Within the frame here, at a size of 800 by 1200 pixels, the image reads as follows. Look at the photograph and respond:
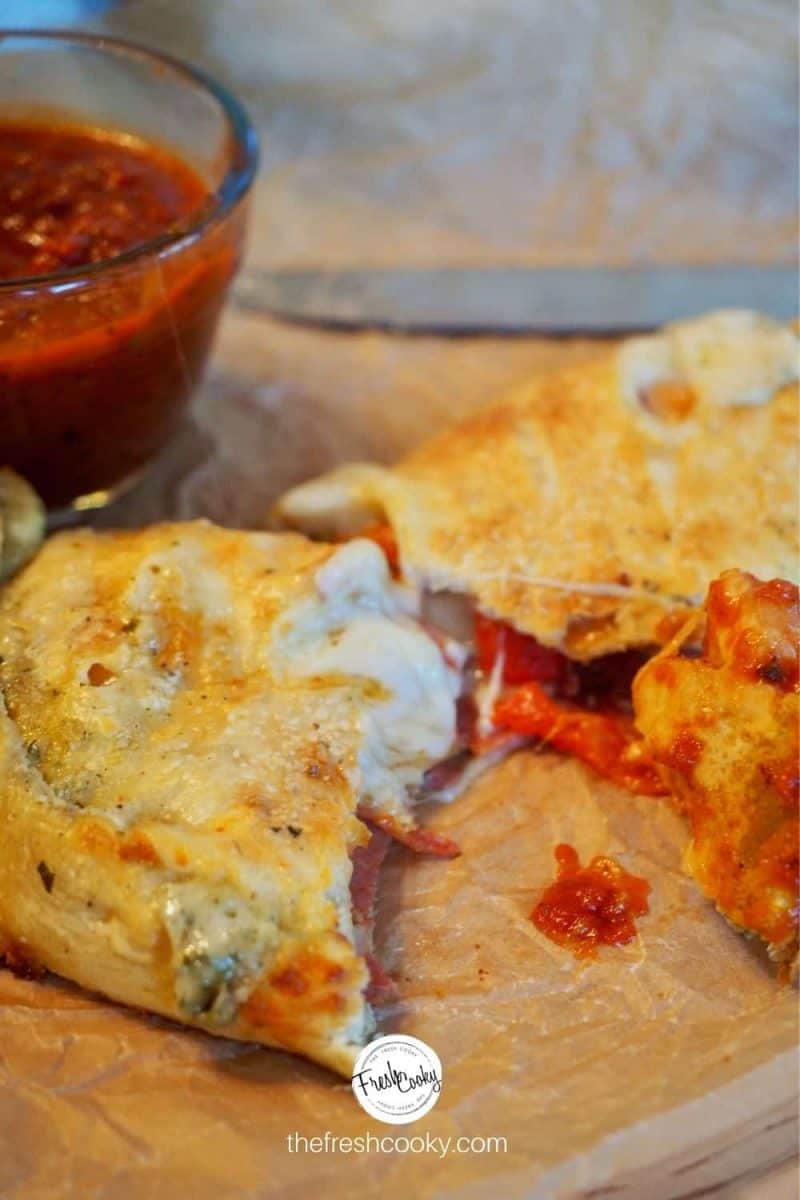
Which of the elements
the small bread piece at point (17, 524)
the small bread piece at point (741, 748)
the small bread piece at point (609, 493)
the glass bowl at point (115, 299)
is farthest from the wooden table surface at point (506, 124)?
the small bread piece at point (741, 748)

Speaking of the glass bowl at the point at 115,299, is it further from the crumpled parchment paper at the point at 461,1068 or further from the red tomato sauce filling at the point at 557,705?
the crumpled parchment paper at the point at 461,1068

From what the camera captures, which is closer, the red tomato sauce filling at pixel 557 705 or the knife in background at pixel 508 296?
the red tomato sauce filling at pixel 557 705

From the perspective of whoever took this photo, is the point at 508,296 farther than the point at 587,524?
Yes

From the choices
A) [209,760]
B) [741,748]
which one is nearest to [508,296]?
[741,748]

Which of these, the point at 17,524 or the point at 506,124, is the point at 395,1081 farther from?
the point at 506,124

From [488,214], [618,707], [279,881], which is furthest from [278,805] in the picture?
[488,214]

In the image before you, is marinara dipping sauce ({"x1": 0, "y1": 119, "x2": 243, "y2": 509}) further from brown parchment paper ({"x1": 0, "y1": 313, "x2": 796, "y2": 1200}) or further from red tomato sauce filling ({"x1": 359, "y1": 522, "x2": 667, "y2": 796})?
brown parchment paper ({"x1": 0, "y1": 313, "x2": 796, "y2": 1200})

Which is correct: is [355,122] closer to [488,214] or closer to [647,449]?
[488,214]
